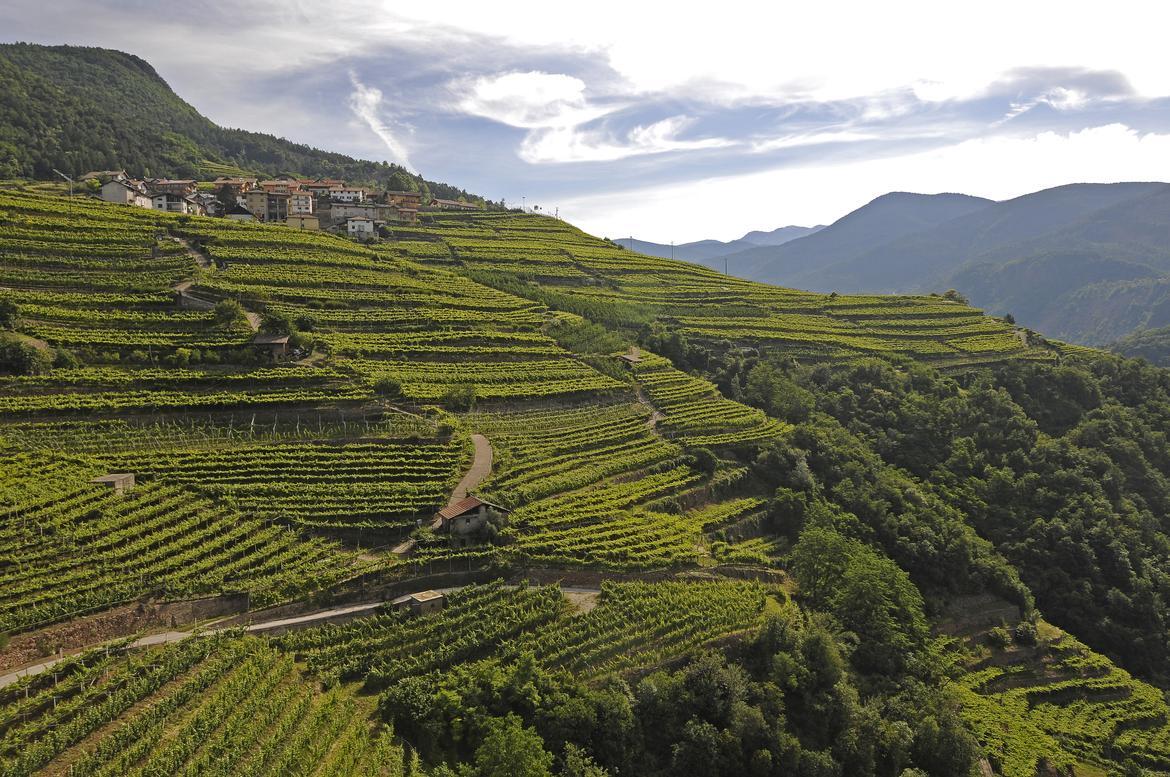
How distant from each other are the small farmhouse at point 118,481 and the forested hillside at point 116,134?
89311 millimetres

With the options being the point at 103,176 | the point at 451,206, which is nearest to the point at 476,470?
the point at 103,176

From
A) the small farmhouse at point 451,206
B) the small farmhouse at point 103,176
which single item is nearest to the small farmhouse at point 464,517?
the small farmhouse at point 103,176

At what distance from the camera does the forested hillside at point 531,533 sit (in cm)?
2527

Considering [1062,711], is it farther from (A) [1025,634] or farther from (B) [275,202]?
(B) [275,202]

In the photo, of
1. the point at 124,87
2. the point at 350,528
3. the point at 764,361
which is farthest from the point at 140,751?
the point at 124,87

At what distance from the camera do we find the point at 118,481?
31906 mm

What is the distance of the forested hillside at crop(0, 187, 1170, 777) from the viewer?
25.3 m

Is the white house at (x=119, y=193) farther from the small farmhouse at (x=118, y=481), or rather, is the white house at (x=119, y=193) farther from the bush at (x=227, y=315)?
the small farmhouse at (x=118, y=481)

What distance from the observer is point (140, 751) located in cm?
2008

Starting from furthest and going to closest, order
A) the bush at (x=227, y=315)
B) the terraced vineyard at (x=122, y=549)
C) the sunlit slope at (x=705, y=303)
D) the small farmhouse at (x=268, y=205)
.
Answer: the small farmhouse at (x=268, y=205)
the sunlit slope at (x=705, y=303)
the bush at (x=227, y=315)
the terraced vineyard at (x=122, y=549)

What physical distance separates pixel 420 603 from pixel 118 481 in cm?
1608

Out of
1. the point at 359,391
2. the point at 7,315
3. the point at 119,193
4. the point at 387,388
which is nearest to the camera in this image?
the point at 7,315

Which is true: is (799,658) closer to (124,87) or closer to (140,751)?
(140,751)

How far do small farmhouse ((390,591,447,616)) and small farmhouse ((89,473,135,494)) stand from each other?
47.7ft
